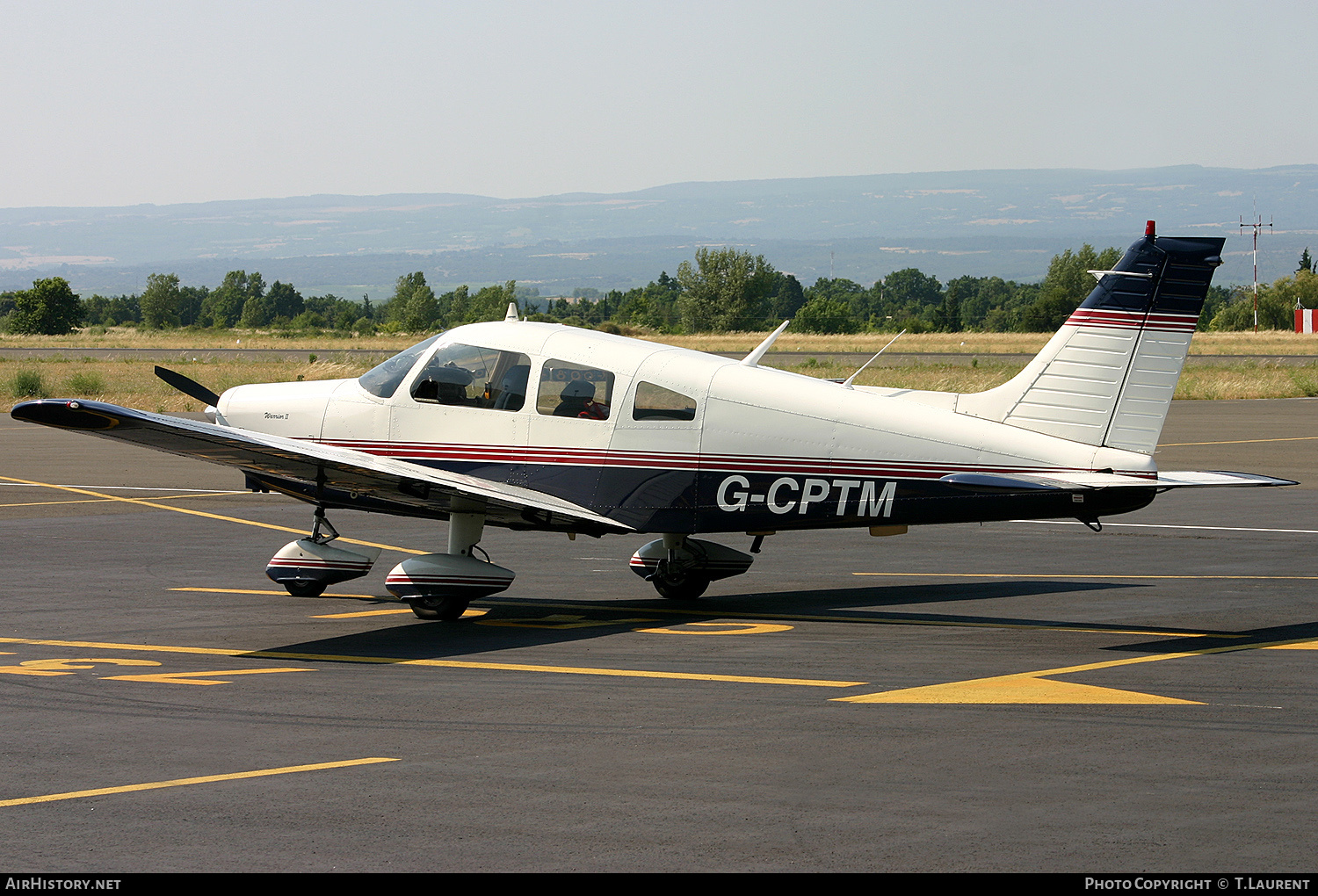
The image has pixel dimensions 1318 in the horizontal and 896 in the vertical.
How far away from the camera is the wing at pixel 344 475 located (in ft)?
34.2

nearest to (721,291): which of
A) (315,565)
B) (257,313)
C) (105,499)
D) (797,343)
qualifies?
(797,343)

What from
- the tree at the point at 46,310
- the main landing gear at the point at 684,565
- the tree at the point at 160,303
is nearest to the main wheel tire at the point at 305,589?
the main landing gear at the point at 684,565

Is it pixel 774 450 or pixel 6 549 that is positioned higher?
pixel 774 450

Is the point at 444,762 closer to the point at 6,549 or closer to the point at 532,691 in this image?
the point at 532,691

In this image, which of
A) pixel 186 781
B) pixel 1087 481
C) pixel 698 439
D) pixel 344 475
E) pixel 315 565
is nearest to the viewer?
pixel 186 781

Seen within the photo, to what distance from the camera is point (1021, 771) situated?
7.25 metres

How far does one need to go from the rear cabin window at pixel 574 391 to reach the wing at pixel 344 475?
793 millimetres

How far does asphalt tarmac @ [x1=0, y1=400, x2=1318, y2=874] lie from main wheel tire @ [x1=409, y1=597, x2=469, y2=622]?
0.36ft

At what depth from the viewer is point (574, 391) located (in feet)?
41.0

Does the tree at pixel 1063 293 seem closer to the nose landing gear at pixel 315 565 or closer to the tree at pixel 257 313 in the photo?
the tree at pixel 257 313

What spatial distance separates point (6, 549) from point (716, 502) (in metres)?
9.92

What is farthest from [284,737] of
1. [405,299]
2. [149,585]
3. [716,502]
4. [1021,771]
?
[405,299]

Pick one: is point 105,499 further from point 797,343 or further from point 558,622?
point 797,343

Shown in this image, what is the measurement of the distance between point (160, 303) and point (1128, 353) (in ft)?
536
